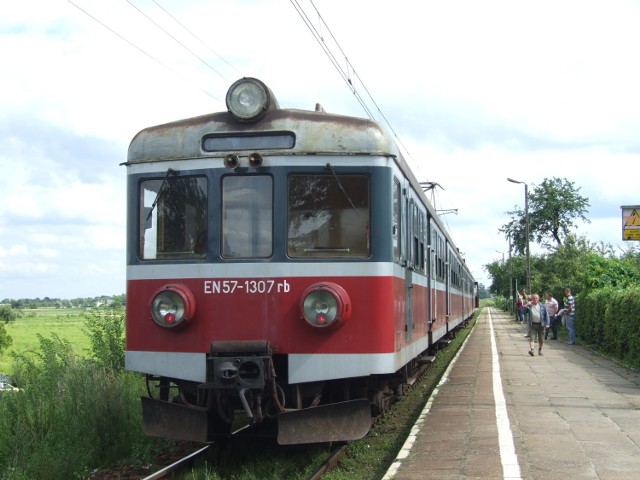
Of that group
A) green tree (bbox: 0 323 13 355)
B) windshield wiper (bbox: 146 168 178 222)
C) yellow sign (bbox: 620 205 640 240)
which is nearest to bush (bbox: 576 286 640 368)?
yellow sign (bbox: 620 205 640 240)

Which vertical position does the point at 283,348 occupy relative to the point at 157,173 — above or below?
below

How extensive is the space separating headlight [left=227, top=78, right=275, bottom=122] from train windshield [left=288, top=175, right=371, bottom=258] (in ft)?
2.36

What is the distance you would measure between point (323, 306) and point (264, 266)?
63 centimetres

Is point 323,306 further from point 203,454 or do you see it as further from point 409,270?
point 203,454

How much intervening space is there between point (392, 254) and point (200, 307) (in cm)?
176

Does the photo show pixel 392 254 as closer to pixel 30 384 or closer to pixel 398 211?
pixel 398 211

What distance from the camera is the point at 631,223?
42.5 feet

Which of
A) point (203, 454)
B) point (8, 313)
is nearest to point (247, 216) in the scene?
point (203, 454)

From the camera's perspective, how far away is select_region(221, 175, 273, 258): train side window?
7.06 m

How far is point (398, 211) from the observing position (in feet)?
25.7

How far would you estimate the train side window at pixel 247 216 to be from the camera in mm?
7062

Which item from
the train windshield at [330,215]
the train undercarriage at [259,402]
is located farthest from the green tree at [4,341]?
the train windshield at [330,215]

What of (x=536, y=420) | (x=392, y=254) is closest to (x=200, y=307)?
(x=392, y=254)

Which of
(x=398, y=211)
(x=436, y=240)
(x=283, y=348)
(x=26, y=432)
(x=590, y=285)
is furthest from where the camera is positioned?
(x=590, y=285)
